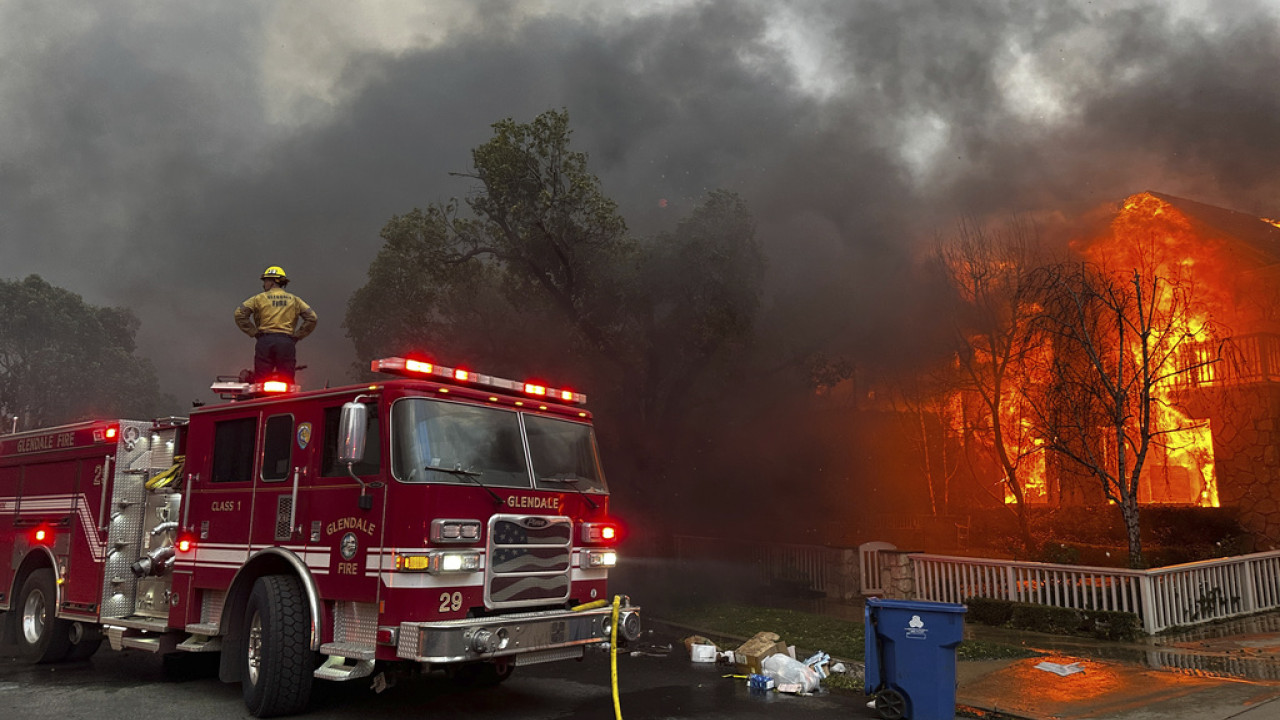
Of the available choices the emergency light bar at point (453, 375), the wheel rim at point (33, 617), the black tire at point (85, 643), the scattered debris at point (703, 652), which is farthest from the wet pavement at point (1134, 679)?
the wheel rim at point (33, 617)

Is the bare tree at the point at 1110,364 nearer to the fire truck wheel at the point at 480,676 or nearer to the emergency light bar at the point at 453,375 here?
the emergency light bar at the point at 453,375

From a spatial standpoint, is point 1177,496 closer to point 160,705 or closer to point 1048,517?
point 1048,517

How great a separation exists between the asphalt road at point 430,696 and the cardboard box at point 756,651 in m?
0.23

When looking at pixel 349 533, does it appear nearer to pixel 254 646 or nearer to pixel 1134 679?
pixel 254 646

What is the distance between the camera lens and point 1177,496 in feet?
59.2

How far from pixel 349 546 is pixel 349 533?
0.09 meters

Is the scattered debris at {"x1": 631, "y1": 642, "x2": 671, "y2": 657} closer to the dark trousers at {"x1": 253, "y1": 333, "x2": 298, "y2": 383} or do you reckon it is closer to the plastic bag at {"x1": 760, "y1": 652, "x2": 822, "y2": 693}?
the plastic bag at {"x1": 760, "y1": 652, "x2": 822, "y2": 693}

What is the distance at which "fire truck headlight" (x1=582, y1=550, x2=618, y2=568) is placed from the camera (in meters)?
6.34

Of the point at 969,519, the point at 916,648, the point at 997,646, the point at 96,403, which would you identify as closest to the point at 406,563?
the point at 916,648

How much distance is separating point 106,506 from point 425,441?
3.77m

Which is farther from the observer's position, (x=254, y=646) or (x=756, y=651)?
(x=756, y=651)

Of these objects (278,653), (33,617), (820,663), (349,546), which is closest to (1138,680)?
(820,663)

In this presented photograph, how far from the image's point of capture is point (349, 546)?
552cm

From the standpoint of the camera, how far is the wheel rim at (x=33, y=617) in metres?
8.00
